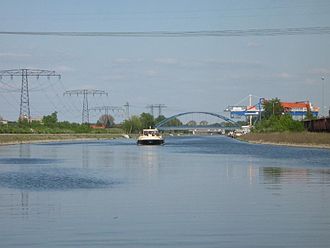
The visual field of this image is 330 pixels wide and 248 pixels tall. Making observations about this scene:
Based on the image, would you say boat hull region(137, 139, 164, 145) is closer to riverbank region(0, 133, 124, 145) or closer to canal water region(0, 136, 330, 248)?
riverbank region(0, 133, 124, 145)

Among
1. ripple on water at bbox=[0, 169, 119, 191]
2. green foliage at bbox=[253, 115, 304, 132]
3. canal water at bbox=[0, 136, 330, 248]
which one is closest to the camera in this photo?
canal water at bbox=[0, 136, 330, 248]

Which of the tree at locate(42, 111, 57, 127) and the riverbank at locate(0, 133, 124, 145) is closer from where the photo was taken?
the riverbank at locate(0, 133, 124, 145)

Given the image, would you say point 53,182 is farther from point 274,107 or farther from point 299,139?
point 274,107

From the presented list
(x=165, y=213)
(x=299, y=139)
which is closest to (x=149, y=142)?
(x=299, y=139)

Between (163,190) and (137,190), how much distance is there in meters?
1.12

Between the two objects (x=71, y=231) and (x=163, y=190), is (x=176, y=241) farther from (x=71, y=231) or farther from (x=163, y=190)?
(x=163, y=190)

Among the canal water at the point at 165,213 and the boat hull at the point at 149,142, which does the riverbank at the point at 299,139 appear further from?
the canal water at the point at 165,213

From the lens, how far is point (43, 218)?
18.9 metres

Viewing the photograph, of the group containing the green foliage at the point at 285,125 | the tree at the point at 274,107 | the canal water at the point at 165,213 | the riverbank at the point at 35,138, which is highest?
the tree at the point at 274,107

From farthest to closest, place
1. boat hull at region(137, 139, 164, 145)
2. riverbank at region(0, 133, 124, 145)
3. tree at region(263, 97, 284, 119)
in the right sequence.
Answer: tree at region(263, 97, 284, 119) < riverbank at region(0, 133, 124, 145) < boat hull at region(137, 139, 164, 145)

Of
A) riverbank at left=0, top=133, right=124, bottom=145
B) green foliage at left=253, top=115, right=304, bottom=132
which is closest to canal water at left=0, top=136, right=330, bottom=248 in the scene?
riverbank at left=0, top=133, right=124, bottom=145

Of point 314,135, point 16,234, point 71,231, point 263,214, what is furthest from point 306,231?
point 314,135

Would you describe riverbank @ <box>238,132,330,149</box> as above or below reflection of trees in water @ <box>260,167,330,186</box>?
above

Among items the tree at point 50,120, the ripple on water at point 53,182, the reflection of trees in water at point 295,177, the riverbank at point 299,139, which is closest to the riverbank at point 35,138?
the tree at point 50,120
